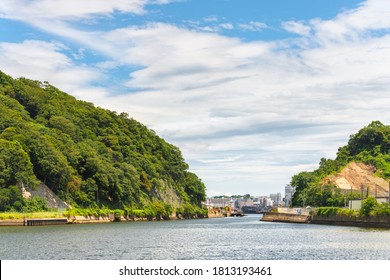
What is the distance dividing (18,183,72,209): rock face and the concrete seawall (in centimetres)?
5550

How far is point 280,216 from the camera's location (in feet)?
596

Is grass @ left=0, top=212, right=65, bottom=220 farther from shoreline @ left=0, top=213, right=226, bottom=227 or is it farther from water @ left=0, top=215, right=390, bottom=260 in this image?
water @ left=0, top=215, right=390, bottom=260

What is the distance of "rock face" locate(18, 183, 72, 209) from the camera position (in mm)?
126750

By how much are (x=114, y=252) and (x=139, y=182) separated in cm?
12323

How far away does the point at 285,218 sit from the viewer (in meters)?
175

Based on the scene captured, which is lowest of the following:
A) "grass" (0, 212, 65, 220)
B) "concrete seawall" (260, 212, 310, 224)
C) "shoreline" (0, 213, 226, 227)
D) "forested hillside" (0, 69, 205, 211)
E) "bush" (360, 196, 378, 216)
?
"shoreline" (0, 213, 226, 227)

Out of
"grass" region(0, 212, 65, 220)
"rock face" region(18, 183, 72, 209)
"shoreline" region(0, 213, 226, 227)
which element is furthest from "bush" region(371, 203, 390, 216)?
"rock face" region(18, 183, 72, 209)

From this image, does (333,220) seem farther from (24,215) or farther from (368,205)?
(24,215)

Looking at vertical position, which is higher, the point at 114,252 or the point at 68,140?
the point at 68,140

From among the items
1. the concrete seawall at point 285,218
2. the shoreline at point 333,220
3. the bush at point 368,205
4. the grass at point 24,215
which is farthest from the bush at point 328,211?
the grass at point 24,215

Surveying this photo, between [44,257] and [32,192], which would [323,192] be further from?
[44,257]

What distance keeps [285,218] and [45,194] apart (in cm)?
6820

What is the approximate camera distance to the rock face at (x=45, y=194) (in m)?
127
